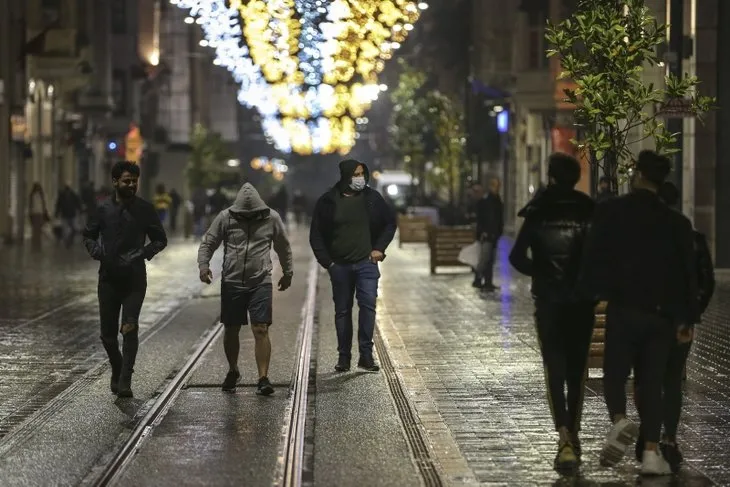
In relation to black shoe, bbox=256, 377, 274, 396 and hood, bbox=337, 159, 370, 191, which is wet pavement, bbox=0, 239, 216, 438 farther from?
hood, bbox=337, 159, 370, 191

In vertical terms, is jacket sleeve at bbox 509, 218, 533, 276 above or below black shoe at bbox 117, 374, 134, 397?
above

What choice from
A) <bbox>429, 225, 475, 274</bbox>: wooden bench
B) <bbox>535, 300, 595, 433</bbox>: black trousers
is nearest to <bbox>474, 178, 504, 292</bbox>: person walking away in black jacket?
<bbox>429, 225, 475, 274</bbox>: wooden bench

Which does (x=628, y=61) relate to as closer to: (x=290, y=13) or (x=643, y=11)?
(x=643, y=11)

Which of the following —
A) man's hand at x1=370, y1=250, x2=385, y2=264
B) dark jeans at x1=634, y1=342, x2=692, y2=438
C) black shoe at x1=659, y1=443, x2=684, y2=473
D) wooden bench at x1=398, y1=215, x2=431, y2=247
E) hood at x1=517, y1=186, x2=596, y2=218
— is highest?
hood at x1=517, y1=186, x2=596, y2=218

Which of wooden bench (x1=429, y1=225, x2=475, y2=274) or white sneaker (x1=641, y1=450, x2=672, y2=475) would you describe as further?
wooden bench (x1=429, y1=225, x2=475, y2=274)

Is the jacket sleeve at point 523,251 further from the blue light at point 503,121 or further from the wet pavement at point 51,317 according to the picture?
the blue light at point 503,121

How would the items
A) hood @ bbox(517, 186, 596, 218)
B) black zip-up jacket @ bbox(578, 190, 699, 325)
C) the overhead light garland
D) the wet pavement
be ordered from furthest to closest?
1. the overhead light garland
2. the wet pavement
3. hood @ bbox(517, 186, 596, 218)
4. black zip-up jacket @ bbox(578, 190, 699, 325)

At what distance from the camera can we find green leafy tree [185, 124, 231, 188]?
324ft

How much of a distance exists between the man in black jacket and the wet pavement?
67 cm

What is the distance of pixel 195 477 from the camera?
10.0 metres

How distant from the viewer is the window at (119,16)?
74750 millimetres

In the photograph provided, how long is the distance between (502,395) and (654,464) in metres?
4.13

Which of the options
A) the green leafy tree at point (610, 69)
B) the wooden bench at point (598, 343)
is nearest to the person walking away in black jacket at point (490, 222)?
the green leafy tree at point (610, 69)

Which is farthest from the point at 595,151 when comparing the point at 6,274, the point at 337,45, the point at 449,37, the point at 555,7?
the point at 449,37
